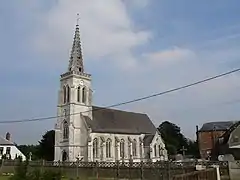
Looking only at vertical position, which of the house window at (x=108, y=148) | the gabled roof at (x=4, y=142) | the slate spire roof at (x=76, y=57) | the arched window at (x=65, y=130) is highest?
the slate spire roof at (x=76, y=57)

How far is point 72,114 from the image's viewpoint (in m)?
62.2

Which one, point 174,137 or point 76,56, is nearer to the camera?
point 76,56

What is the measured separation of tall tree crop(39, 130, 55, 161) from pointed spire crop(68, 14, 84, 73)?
17469 mm

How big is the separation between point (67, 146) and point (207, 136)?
35.4 m

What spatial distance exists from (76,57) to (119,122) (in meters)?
17.4

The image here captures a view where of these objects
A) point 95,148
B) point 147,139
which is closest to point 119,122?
point 147,139

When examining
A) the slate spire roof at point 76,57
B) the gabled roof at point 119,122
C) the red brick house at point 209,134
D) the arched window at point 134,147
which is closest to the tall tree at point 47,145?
the gabled roof at point 119,122

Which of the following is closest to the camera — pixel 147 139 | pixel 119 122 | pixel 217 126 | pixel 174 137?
pixel 119 122

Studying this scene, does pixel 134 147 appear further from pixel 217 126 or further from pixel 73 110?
pixel 217 126

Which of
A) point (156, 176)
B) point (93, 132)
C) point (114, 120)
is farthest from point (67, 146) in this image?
point (156, 176)

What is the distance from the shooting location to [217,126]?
76750 mm

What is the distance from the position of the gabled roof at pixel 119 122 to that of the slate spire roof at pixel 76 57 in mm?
9311

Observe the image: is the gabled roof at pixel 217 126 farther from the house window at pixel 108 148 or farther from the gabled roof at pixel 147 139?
the house window at pixel 108 148

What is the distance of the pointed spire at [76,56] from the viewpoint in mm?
67000
